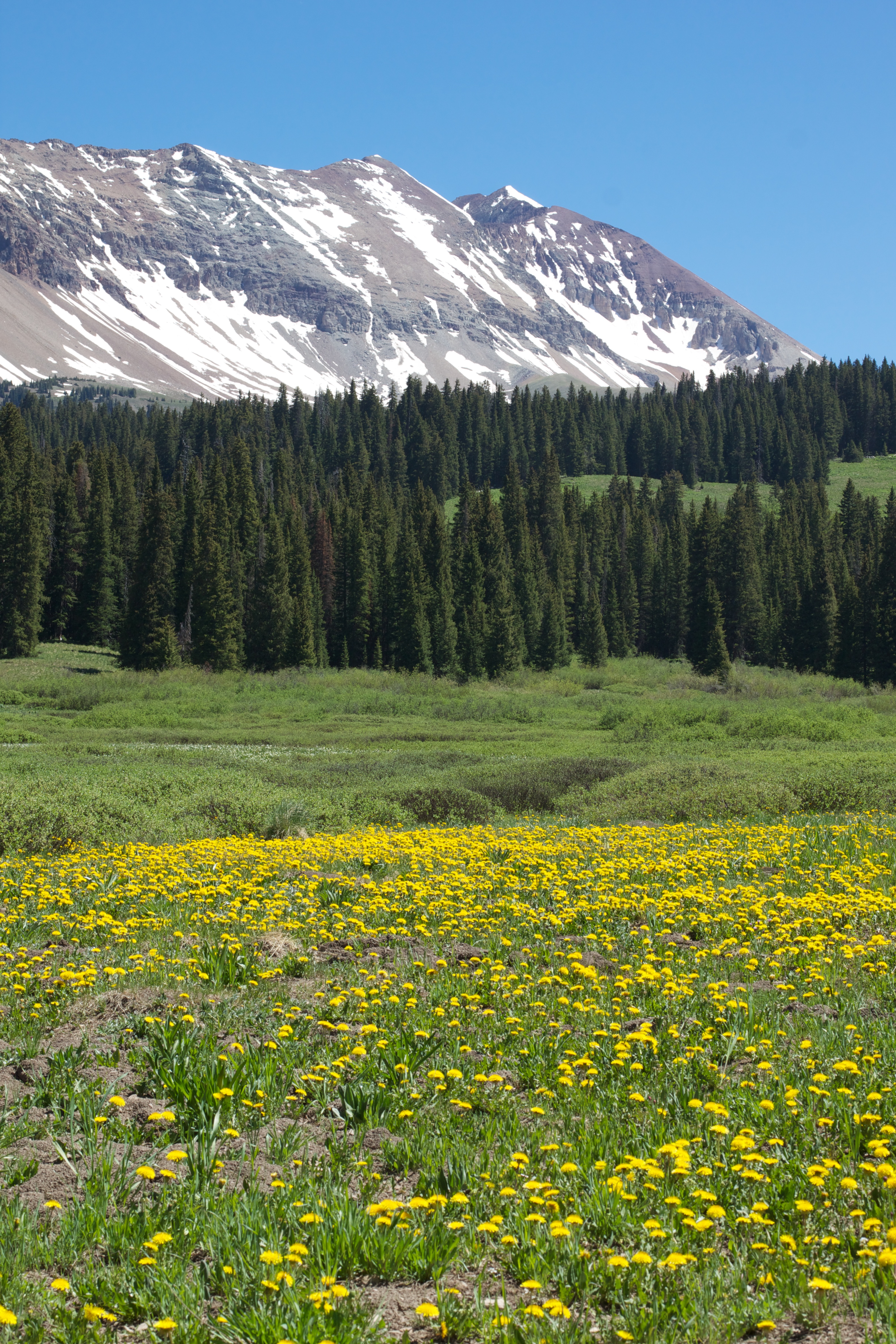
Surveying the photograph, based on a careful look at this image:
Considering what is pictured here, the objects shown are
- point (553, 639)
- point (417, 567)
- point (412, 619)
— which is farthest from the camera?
point (553, 639)

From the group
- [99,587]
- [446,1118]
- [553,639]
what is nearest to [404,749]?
[446,1118]

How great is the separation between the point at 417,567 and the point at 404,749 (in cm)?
4573

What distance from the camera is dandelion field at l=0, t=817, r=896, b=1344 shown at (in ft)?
11.8

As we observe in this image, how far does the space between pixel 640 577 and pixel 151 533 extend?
5803cm

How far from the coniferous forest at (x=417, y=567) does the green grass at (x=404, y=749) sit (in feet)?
20.7

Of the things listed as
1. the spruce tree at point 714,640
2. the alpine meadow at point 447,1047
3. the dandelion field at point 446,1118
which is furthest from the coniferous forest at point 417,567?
the dandelion field at point 446,1118

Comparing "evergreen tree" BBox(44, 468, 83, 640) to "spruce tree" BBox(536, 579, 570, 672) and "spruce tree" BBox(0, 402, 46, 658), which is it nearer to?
"spruce tree" BBox(0, 402, 46, 658)

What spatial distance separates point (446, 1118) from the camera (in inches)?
204

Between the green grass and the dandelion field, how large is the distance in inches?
383

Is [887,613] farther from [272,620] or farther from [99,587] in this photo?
[99,587]

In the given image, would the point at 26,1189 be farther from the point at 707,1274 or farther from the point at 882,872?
the point at 882,872

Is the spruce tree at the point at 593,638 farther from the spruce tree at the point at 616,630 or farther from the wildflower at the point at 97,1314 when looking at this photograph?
the wildflower at the point at 97,1314

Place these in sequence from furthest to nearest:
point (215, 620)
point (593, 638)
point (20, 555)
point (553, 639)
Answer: point (593, 638)
point (553, 639)
point (215, 620)
point (20, 555)

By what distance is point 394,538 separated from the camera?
317 ft
